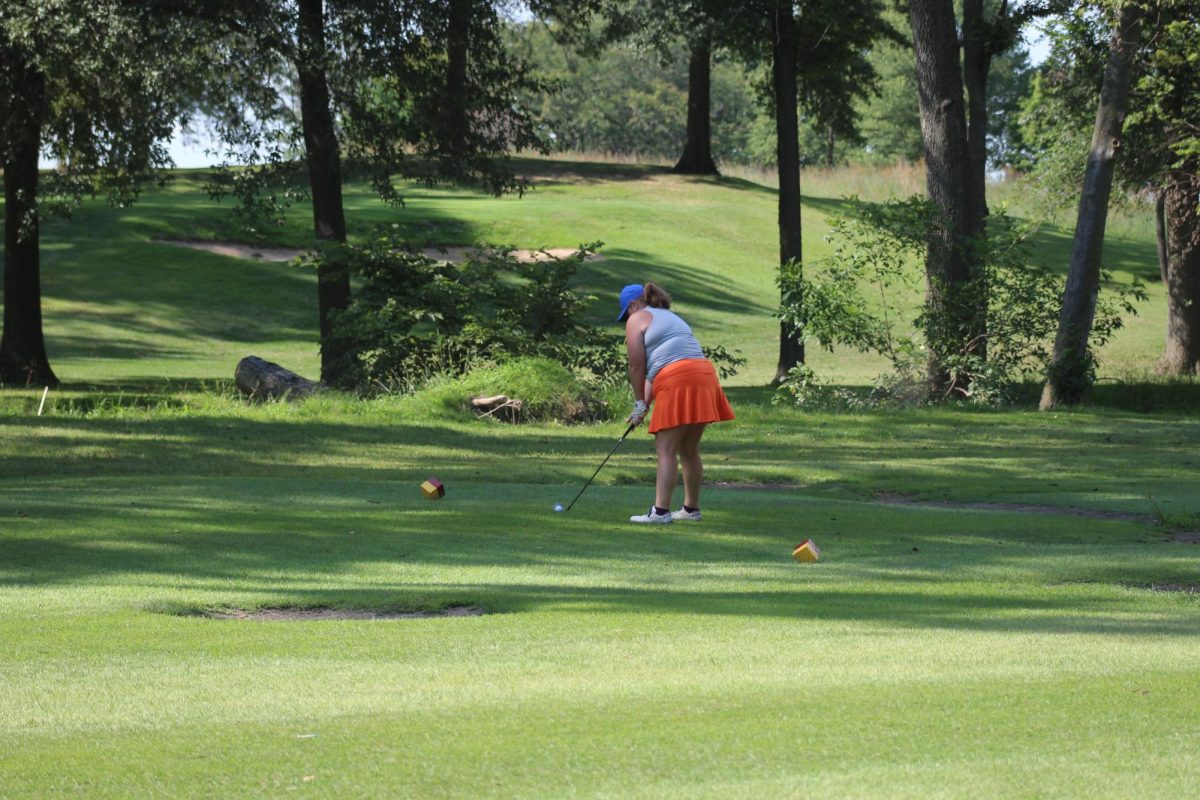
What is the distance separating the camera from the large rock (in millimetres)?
25344

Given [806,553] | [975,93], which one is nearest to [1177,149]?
[975,93]

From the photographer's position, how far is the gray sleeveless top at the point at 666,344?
491 inches

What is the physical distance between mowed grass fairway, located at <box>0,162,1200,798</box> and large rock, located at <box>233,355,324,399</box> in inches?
108

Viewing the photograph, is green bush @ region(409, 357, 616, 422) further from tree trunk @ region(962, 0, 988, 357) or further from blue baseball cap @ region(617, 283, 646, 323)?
blue baseball cap @ region(617, 283, 646, 323)

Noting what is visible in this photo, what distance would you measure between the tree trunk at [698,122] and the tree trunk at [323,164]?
1131 inches

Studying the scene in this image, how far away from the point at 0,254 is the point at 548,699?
45688mm

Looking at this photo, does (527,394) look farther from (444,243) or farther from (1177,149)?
(444,243)

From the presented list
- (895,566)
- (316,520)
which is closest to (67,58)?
(316,520)

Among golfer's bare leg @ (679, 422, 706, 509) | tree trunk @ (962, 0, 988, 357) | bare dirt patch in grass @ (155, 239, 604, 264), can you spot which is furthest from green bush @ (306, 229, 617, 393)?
bare dirt patch in grass @ (155, 239, 604, 264)

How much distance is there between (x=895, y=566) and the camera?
10.6 metres

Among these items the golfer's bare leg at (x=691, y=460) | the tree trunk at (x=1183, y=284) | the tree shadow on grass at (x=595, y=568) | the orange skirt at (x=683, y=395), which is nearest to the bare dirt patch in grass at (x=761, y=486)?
the tree shadow on grass at (x=595, y=568)

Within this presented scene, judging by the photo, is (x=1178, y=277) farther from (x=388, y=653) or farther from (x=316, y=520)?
(x=388, y=653)

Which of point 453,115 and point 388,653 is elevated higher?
point 453,115

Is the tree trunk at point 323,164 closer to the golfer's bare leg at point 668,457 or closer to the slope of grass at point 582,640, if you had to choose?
the slope of grass at point 582,640
